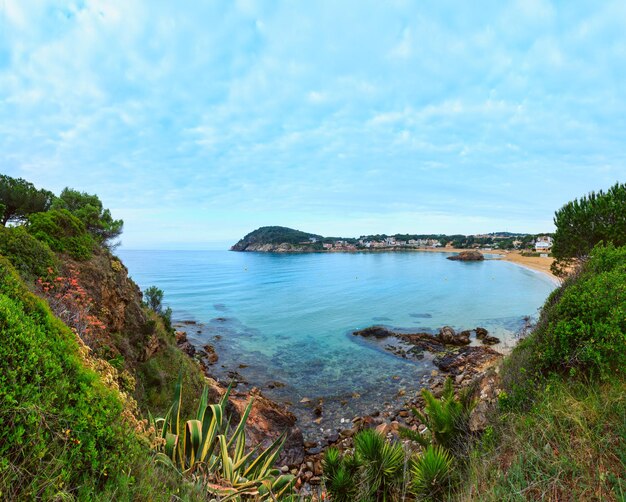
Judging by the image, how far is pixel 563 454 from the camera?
3189 millimetres

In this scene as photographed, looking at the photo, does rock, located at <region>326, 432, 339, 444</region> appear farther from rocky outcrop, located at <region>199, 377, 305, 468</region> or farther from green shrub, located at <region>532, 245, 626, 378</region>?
green shrub, located at <region>532, 245, 626, 378</region>

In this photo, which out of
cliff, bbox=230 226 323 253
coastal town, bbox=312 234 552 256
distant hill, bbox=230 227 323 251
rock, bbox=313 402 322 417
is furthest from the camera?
distant hill, bbox=230 227 323 251

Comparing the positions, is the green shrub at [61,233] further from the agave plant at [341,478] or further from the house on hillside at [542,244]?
the house on hillside at [542,244]

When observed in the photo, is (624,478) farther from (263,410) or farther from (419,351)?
(419,351)

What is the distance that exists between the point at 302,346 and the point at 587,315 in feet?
60.3

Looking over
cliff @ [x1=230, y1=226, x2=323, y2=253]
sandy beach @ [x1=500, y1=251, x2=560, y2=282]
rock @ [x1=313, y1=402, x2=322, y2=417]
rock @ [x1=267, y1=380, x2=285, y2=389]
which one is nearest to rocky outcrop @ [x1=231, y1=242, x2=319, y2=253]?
cliff @ [x1=230, y1=226, x2=323, y2=253]

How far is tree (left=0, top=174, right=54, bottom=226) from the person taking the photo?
17.0m

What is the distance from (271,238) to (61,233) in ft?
542

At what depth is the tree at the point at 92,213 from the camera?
1723cm

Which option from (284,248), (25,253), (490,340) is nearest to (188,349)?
Answer: (25,253)

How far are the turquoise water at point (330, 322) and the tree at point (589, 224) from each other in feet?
25.1

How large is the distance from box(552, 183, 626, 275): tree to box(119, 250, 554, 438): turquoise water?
25.1ft

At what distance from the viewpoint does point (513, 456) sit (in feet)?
11.8

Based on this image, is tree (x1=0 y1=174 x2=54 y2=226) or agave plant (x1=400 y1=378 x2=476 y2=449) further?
tree (x1=0 y1=174 x2=54 y2=226)
